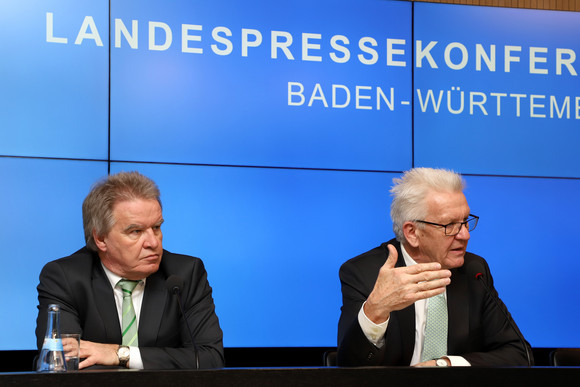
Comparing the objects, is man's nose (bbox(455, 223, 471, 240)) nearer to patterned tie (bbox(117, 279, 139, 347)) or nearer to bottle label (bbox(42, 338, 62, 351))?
patterned tie (bbox(117, 279, 139, 347))

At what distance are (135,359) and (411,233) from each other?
3.75ft

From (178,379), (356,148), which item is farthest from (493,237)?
(178,379)

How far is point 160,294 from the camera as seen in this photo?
2807 mm

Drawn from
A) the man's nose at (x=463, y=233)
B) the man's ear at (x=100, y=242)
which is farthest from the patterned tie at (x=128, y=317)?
the man's nose at (x=463, y=233)

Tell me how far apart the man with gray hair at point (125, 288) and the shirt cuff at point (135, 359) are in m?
0.06

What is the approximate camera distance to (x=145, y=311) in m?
2.75

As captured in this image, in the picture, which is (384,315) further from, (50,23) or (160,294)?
(50,23)

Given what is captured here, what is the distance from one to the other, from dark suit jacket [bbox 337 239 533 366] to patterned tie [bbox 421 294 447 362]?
2 cm

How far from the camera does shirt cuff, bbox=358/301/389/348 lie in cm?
243

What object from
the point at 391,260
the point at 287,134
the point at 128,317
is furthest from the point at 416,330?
→ the point at 287,134

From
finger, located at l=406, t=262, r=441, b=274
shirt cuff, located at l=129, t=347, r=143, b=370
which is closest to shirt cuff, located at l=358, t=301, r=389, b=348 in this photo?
finger, located at l=406, t=262, r=441, b=274

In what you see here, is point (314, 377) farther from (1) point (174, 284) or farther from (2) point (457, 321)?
(2) point (457, 321)

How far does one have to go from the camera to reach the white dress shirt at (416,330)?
2434mm

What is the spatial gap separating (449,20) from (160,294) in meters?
2.52
